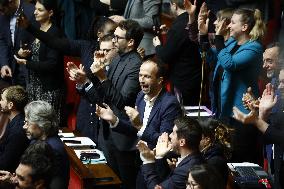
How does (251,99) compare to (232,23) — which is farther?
(232,23)

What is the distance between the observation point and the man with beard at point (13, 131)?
681 cm

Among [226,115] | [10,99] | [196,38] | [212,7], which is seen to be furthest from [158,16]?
[10,99]

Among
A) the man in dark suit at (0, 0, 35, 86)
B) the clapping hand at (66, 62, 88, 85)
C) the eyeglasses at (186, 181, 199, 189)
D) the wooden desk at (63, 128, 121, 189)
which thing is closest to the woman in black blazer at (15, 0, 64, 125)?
the man in dark suit at (0, 0, 35, 86)

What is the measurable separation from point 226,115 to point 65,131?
78.6 inches

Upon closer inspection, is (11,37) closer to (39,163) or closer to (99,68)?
(99,68)

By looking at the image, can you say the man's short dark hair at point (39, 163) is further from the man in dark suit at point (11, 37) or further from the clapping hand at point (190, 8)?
the man in dark suit at point (11, 37)

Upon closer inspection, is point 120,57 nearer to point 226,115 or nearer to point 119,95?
point 119,95

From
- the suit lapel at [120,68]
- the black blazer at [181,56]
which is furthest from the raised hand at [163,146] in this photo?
the black blazer at [181,56]

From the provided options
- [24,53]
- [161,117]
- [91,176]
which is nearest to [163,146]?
[161,117]

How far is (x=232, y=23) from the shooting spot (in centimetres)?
769

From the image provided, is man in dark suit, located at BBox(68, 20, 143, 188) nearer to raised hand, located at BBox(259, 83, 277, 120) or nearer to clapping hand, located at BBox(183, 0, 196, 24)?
clapping hand, located at BBox(183, 0, 196, 24)

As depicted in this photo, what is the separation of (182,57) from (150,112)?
1731mm

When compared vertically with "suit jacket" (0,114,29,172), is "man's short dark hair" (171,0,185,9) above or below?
above

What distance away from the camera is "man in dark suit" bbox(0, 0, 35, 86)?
10086 millimetres
